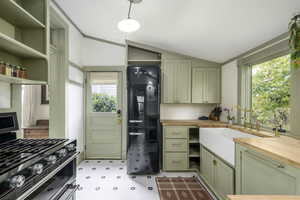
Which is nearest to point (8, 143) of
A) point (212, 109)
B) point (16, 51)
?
point (16, 51)

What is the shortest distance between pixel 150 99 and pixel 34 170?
1.96 metres

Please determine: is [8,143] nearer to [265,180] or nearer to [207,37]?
[265,180]

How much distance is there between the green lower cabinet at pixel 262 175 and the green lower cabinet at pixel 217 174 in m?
0.17

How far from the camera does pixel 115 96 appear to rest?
346 cm

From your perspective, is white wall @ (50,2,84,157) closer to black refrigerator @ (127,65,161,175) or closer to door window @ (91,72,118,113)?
door window @ (91,72,118,113)

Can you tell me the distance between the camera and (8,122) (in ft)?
4.95

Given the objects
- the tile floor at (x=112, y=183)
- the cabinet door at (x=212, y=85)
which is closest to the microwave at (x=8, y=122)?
the tile floor at (x=112, y=183)

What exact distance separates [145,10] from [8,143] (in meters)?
2.18

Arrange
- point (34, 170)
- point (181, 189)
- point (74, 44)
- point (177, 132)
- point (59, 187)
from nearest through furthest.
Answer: point (34, 170), point (59, 187), point (181, 189), point (177, 132), point (74, 44)

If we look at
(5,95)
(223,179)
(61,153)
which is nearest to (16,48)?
(5,95)

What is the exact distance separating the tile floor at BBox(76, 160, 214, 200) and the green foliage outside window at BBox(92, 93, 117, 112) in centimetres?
116

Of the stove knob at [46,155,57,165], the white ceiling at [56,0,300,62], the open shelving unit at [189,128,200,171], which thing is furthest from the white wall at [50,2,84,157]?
the open shelving unit at [189,128,200,171]

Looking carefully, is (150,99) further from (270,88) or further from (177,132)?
(270,88)

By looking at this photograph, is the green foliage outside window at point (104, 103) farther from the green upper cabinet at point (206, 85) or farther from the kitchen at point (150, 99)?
the green upper cabinet at point (206, 85)
